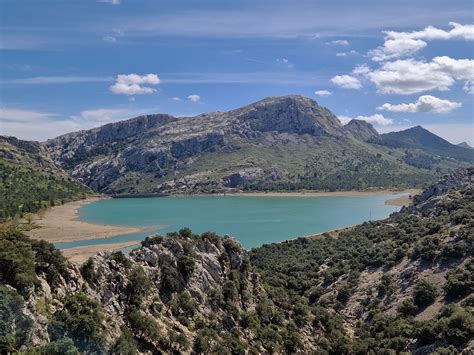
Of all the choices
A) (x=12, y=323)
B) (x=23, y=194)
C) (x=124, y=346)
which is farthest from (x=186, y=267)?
(x=23, y=194)

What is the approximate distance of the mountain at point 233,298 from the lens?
2867 cm

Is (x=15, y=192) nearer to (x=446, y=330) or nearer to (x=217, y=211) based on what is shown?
(x=217, y=211)

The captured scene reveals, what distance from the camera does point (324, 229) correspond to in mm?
127250

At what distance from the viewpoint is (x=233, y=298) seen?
149 feet

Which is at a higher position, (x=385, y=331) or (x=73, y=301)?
(x=73, y=301)

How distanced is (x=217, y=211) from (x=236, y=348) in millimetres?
138463

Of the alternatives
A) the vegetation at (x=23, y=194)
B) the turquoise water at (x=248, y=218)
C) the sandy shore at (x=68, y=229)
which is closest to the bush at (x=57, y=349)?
the turquoise water at (x=248, y=218)

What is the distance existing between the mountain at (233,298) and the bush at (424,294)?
0.12m

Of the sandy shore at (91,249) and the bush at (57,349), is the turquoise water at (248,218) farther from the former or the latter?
the bush at (57,349)

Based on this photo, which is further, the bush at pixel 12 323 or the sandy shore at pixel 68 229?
the sandy shore at pixel 68 229

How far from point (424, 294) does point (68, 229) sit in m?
92.0

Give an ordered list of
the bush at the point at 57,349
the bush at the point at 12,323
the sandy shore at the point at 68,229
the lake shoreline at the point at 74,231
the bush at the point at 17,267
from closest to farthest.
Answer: the bush at the point at 12,323 < the bush at the point at 57,349 < the bush at the point at 17,267 < the lake shoreline at the point at 74,231 < the sandy shore at the point at 68,229

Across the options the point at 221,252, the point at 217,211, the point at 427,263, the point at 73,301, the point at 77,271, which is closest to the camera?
the point at 73,301

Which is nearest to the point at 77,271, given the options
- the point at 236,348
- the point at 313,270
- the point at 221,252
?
the point at 236,348
